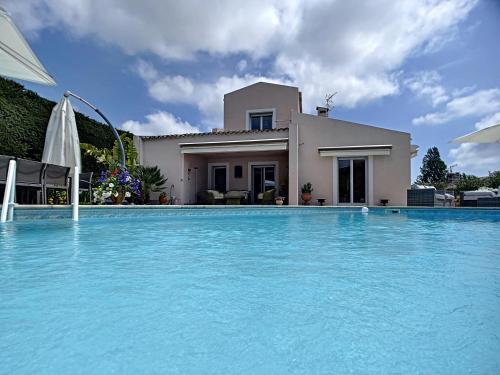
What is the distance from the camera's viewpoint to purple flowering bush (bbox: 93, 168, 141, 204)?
13.3 metres

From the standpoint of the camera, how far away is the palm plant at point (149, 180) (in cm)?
1677

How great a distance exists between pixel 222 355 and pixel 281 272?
1.89 meters

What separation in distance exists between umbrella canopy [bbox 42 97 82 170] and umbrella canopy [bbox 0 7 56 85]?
447cm

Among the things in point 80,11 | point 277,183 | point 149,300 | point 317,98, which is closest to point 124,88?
point 80,11

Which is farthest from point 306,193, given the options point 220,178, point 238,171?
point 220,178

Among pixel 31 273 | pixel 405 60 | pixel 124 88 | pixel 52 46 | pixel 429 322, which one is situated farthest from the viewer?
pixel 124 88

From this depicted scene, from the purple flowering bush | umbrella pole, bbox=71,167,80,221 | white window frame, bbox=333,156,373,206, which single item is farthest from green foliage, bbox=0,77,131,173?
white window frame, bbox=333,156,373,206

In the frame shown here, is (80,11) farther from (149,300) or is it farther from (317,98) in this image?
(317,98)

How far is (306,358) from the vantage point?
5.72ft

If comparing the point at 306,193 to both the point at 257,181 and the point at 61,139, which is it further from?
the point at 61,139

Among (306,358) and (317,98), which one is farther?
(317,98)

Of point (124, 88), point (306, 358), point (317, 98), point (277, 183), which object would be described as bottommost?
point (306, 358)

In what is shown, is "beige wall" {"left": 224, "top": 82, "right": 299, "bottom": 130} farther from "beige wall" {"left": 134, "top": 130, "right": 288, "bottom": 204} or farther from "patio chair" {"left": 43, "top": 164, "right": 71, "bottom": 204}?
"patio chair" {"left": 43, "top": 164, "right": 71, "bottom": 204}

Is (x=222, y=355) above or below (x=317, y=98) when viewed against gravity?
below
